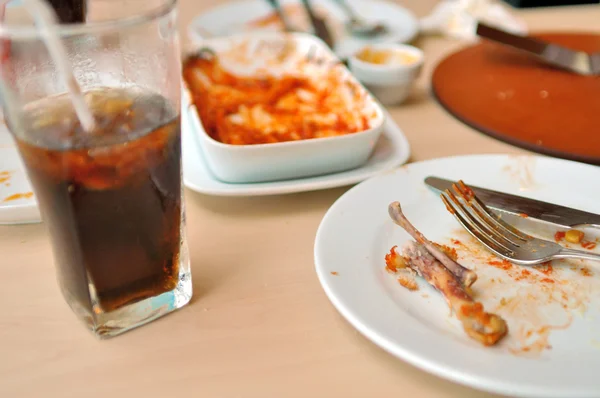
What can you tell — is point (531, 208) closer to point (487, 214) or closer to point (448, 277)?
point (487, 214)

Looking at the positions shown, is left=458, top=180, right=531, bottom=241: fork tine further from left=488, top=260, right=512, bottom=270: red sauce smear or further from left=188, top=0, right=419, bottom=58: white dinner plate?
left=188, top=0, right=419, bottom=58: white dinner plate

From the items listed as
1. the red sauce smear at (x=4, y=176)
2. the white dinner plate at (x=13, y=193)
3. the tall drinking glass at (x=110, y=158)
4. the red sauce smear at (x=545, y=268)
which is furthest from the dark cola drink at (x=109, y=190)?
the red sauce smear at (x=545, y=268)

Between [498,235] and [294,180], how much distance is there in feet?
0.96

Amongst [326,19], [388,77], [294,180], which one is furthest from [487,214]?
[326,19]

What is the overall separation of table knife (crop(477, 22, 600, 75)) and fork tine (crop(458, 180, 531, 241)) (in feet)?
2.00

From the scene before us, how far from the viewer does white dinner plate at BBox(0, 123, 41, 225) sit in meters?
0.75

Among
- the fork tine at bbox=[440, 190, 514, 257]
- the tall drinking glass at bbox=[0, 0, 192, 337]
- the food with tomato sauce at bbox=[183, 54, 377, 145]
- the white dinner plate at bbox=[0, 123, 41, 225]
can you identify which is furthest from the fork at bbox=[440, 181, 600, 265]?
the white dinner plate at bbox=[0, 123, 41, 225]

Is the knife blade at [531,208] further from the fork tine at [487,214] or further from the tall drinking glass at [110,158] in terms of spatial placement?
the tall drinking glass at [110,158]

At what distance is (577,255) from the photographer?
0.63 m

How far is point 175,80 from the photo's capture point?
22.6 inches

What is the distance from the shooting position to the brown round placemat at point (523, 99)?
3.17 feet

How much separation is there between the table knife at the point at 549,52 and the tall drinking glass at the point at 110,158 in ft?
2.86

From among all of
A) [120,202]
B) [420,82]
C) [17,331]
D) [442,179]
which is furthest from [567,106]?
[17,331]

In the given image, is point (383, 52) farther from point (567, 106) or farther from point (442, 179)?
point (442, 179)
